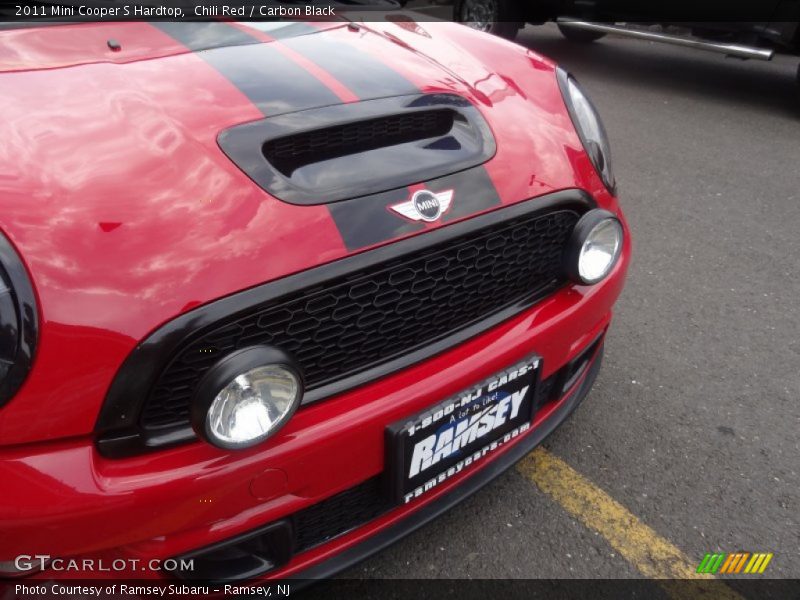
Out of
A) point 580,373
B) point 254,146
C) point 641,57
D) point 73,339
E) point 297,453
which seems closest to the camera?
point 73,339

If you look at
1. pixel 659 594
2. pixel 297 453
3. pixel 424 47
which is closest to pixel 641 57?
pixel 424 47

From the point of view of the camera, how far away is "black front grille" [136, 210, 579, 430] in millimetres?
1177

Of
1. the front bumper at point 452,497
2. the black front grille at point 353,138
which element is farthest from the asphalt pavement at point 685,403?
the black front grille at point 353,138

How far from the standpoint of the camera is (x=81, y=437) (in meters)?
1.11

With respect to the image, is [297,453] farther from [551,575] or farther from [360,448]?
[551,575]

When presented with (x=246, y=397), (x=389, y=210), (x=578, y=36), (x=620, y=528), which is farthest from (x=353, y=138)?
(x=578, y=36)

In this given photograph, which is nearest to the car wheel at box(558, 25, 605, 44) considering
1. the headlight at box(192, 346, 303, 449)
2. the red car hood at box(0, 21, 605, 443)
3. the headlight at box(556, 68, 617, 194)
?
the headlight at box(556, 68, 617, 194)

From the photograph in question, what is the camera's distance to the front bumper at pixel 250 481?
3.51 feet

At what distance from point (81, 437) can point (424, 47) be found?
1.52m

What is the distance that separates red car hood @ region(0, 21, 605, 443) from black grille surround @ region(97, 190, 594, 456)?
0.04 meters

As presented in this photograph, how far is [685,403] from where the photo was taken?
91.8 inches

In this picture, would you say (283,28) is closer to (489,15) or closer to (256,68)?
(256,68)

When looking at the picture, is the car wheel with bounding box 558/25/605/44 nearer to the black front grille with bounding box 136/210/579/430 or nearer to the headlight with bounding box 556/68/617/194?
Result: the headlight with bounding box 556/68/617/194

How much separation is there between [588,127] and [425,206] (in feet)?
2.59
